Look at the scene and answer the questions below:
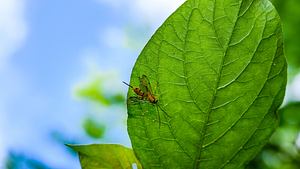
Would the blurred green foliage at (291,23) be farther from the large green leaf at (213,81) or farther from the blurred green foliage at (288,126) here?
the large green leaf at (213,81)

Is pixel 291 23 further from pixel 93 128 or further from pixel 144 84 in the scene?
pixel 144 84

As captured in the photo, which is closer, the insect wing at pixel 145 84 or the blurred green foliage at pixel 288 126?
the insect wing at pixel 145 84

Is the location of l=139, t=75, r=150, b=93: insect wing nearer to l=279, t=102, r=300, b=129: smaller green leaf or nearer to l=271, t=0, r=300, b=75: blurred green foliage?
l=279, t=102, r=300, b=129: smaller green leaf

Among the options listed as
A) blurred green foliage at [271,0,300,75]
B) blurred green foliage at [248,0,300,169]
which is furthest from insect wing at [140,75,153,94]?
blurred green foliage at [271,0,300,75]

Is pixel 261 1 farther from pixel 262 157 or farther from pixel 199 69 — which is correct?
pixel 262 157

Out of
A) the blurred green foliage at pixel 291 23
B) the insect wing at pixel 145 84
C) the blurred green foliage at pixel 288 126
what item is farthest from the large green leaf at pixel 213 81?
the blurred green foliage at pixel 291 23

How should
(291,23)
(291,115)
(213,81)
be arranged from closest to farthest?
(213,81), (291,115), (291,23)

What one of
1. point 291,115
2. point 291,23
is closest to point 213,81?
point 291,115
